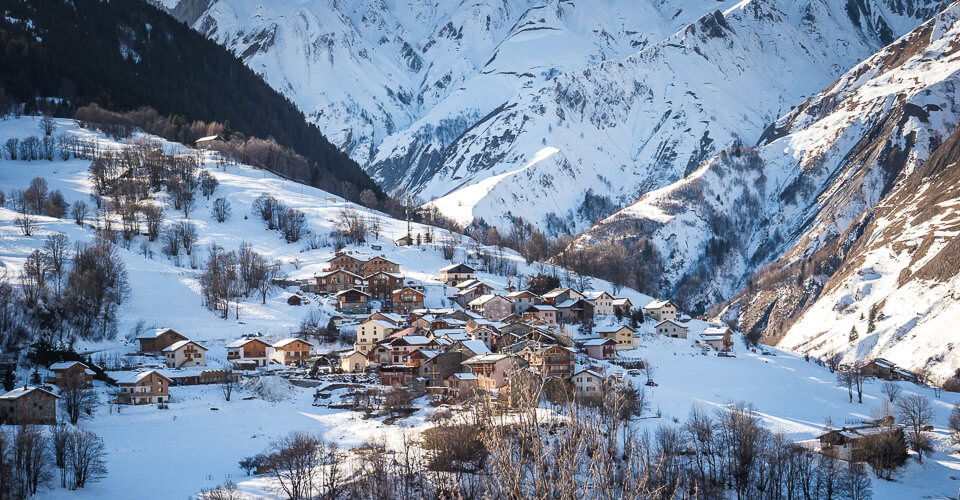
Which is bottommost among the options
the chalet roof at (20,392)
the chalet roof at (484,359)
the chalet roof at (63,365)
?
the chalet roof at (20,392)

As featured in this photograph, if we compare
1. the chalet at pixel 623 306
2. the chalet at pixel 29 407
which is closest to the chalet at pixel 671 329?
the chalet at pixel 623 306

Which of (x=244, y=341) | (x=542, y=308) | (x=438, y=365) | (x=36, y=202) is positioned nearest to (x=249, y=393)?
(x=244, y=341)

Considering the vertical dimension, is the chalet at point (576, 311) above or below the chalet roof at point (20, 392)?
above

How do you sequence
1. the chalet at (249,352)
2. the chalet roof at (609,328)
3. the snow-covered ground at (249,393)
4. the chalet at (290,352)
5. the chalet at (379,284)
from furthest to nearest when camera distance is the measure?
the chalet at (379,284) < the chalet roof at (609,328) < the chalet at (290,352) < the chalet at (249,352) < the snow-covered ground at (249,393)

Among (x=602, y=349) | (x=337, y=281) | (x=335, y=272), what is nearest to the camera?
(x=602, y=349)

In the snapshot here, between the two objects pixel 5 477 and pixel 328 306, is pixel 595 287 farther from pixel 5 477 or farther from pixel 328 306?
pixel 5 477

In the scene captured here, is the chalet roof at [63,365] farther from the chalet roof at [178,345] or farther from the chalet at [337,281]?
the chalet at [337,281]

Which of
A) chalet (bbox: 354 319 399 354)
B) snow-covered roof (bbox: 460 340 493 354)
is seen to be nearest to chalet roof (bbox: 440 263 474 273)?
chalet (bbox: 354 319 399 354)

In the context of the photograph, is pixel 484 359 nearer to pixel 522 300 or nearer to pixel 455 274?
pixel 522 300
